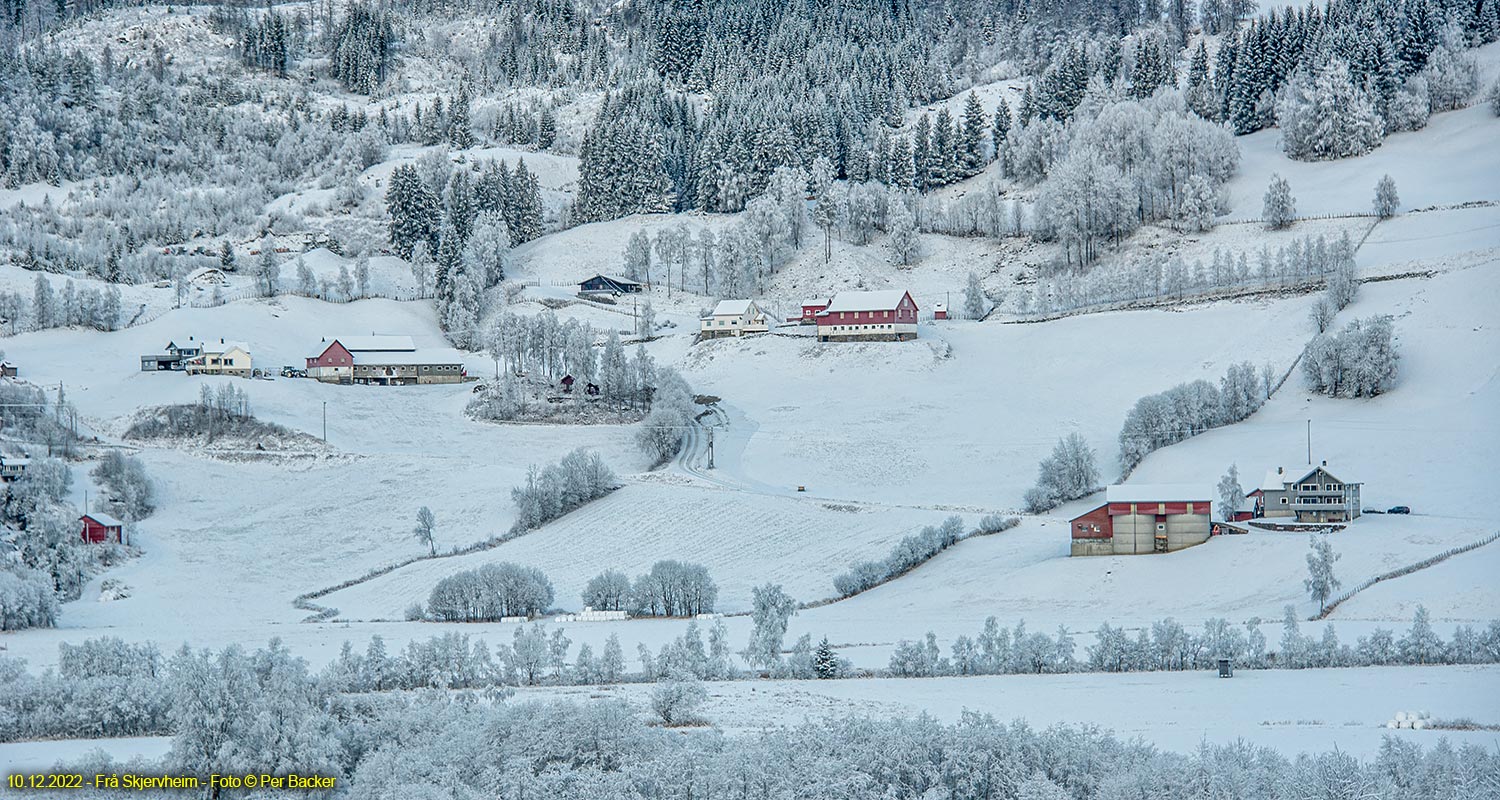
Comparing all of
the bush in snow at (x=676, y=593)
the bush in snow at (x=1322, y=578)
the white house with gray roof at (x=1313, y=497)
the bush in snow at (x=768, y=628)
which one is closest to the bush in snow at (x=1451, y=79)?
the white house with gray roof at (x=1313, y=497)

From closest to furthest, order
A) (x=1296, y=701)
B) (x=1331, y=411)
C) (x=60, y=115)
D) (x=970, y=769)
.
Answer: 1. (x=970, y=769)
2. (x=1296, y=701)
3. (x=1331, y=411)
4. (x=60, y=115)

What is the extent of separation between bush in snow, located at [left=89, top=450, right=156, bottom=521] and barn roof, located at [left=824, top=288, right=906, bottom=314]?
146 feet

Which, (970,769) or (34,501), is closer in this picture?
(970,769)

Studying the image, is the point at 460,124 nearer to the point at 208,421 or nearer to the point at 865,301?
the point at 865,301

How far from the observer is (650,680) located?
32.1 metres

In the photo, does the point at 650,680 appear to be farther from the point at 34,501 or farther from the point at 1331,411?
the point at 1331,411

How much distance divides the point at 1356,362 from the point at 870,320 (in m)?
32.2

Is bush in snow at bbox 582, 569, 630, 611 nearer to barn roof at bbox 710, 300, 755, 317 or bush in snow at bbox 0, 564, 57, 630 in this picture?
bush in snow at bbox 0, 564, 57, 630

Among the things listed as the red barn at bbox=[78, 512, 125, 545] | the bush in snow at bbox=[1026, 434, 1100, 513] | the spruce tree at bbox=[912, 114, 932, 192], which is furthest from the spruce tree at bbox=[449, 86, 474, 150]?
the bush in snow at bbox=[1026, 434, 1100, 513]

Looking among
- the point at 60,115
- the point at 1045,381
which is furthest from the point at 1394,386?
the point at 60,115

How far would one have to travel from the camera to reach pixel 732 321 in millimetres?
98188

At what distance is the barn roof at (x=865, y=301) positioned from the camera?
93.4m

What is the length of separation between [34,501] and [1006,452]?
46435 mm

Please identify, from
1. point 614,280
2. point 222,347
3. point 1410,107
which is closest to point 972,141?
point 1410,107
